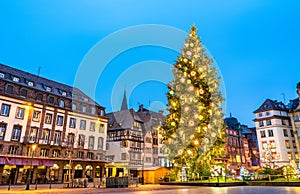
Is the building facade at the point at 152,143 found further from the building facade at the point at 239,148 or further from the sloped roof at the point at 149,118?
the building facade at the point at 239,148

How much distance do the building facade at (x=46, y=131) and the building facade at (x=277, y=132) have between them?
119 ft

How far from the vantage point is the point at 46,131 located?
36438 mm

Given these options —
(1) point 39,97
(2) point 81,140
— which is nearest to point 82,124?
(2) point 81,140

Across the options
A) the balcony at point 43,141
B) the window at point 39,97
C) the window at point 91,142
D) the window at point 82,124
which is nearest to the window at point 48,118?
the window at point 39,97

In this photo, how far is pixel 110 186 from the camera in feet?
66.5

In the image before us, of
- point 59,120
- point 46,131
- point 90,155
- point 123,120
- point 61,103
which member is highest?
point 61,103

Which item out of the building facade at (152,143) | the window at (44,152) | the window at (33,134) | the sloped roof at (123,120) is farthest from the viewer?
the building facade at (152,143)

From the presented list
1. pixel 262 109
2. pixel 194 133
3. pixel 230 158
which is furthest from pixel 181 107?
pixel 230 158

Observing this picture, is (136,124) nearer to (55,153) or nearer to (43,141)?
(55,153)

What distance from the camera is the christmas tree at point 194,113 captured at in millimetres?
18906

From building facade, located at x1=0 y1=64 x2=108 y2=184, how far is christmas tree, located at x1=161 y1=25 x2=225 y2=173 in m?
15.2

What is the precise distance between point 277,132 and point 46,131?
47087mm

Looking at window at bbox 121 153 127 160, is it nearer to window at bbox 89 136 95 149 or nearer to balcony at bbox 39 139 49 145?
window at bbox 89 136 95 149

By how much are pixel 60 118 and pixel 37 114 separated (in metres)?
3.88
